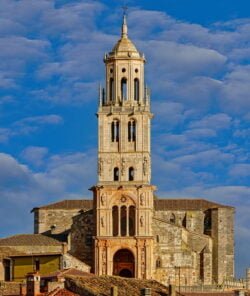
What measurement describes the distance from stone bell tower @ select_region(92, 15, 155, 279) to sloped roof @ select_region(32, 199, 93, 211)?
20.9m

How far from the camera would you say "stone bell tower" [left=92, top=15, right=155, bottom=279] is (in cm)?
13600

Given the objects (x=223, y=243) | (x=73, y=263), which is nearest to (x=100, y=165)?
(x=73, y=263)

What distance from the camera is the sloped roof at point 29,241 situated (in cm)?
13875

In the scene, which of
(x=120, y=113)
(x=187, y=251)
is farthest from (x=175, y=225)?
(x=120, y=113)

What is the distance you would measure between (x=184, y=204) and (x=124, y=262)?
2413 centimetres

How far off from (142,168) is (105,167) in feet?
11.1

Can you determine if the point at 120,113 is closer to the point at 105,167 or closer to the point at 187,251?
the point at 105,167

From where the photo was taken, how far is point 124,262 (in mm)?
136625

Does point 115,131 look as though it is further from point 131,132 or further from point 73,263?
point 73,263

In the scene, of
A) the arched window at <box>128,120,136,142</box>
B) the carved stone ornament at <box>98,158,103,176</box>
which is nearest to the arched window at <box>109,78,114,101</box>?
the arched window at <box>128,120,136,142</box>

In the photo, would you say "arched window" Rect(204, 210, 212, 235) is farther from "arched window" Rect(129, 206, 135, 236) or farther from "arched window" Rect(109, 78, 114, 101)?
"arched window" Rect(109, 78, 114, 101)

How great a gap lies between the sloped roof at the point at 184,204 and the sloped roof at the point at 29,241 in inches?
779

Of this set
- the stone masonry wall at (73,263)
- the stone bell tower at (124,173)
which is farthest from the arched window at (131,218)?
the stone masonry wall at (73,263)

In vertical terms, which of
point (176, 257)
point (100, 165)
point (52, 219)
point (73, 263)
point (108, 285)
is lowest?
point (108, 285)
